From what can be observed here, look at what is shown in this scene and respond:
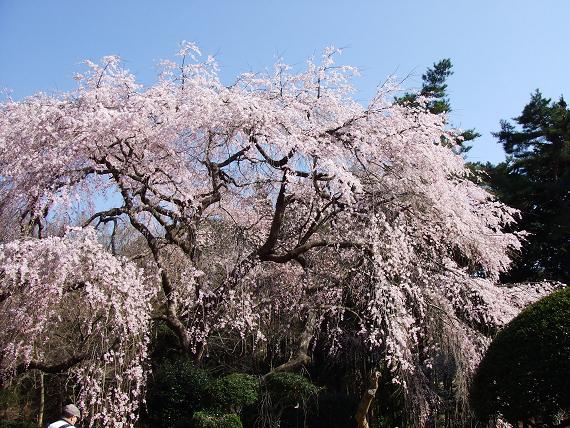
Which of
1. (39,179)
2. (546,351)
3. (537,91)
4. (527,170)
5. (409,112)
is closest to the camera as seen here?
(546,351)

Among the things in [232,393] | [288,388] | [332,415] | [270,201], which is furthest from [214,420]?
[270,201]

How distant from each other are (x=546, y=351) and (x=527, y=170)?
10.4 meters

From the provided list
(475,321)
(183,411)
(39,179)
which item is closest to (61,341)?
(183,411)

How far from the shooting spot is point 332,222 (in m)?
7.11

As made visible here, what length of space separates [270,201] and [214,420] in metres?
2.96

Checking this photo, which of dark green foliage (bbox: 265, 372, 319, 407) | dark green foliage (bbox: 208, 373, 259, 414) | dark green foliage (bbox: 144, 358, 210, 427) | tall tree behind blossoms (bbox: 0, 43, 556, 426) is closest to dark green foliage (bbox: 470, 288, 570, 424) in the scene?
tall tree behind blossoms (bbox: 0, 43, 556, 426)

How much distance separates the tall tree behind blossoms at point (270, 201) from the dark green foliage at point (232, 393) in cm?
55

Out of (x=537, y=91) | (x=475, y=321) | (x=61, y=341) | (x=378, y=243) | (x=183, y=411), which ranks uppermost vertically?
(x=537, y=91)

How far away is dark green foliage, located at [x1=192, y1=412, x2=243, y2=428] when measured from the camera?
5965 mm

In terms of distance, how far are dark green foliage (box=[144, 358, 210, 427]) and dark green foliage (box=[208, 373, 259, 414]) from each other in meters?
0.12

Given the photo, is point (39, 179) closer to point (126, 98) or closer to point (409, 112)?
point (126, 98)

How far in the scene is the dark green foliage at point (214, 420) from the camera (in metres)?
5.96

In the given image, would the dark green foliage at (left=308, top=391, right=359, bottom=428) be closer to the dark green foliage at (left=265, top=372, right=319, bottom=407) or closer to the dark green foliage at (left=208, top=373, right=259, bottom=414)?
the dark green foliage at (left=265, top=372, right=319, bottom=407)

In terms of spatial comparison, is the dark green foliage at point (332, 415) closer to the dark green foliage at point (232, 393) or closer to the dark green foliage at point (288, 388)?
the dark green foliage at point (288, 388)
